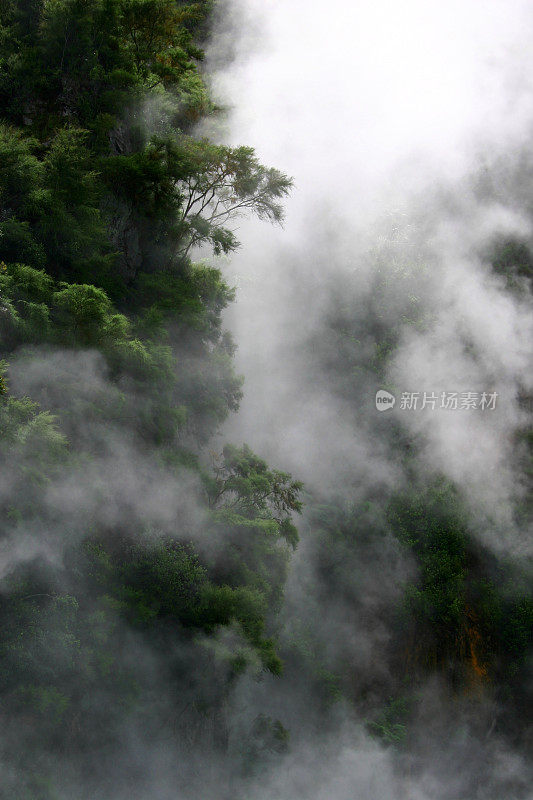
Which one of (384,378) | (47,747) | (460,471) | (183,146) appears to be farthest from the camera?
(384,378)

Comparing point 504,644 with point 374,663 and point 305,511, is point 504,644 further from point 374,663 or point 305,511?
point 305,511

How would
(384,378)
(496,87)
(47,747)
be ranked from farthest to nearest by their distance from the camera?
(496,87), (384,378), (47,747)

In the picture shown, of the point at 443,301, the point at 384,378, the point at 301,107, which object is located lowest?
the point at 384,378

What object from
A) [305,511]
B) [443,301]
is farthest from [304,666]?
[443,301]

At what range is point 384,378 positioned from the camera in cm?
1351

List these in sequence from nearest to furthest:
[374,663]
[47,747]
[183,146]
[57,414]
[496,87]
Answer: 1. [47,747]
2. [57,414]
3. [183,146]
4. [374,663]
5. [496,87]

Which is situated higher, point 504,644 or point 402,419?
point 402,419

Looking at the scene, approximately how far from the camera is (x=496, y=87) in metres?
15.1

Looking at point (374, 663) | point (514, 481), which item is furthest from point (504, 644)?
point (514, 481)

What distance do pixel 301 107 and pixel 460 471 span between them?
965 cm

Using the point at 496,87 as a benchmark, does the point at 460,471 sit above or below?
below

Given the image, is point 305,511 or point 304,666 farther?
→ point 305,511

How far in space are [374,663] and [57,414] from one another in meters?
7.42

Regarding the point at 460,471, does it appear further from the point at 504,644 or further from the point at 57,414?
the point at 57,414
